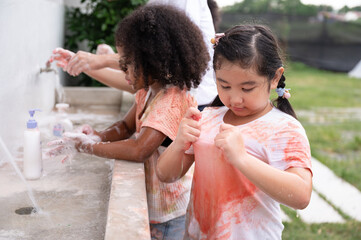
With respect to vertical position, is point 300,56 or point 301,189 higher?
point 301,189

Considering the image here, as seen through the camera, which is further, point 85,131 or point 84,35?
point 84,35

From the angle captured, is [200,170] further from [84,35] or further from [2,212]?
[84,35]

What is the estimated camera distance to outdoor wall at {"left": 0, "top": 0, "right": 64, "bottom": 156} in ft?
8.66

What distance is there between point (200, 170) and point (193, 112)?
0.27 meters

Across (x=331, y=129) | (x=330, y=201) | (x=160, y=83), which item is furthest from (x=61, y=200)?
(x=331, y=129)

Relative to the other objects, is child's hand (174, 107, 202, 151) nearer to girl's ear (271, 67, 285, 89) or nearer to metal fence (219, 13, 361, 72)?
girl's ear (271, 67, 285, 89)

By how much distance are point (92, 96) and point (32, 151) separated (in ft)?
7.46

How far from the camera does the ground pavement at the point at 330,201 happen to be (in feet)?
12.0

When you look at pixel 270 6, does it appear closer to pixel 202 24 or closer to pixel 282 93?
pixel 202 24

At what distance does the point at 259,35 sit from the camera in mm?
1677

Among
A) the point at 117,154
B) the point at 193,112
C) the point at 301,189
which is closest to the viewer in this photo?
the point at 301,189

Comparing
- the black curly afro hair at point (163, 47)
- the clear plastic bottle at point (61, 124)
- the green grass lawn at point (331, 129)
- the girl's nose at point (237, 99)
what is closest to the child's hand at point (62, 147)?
the black curly afro hair at point (163, 47)

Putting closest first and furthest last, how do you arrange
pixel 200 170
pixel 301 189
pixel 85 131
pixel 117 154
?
pixel 301 189
pixel 200 170
pixel 117 154
pixel 85 131

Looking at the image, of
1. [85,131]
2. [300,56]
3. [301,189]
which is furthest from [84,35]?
[300,56]
